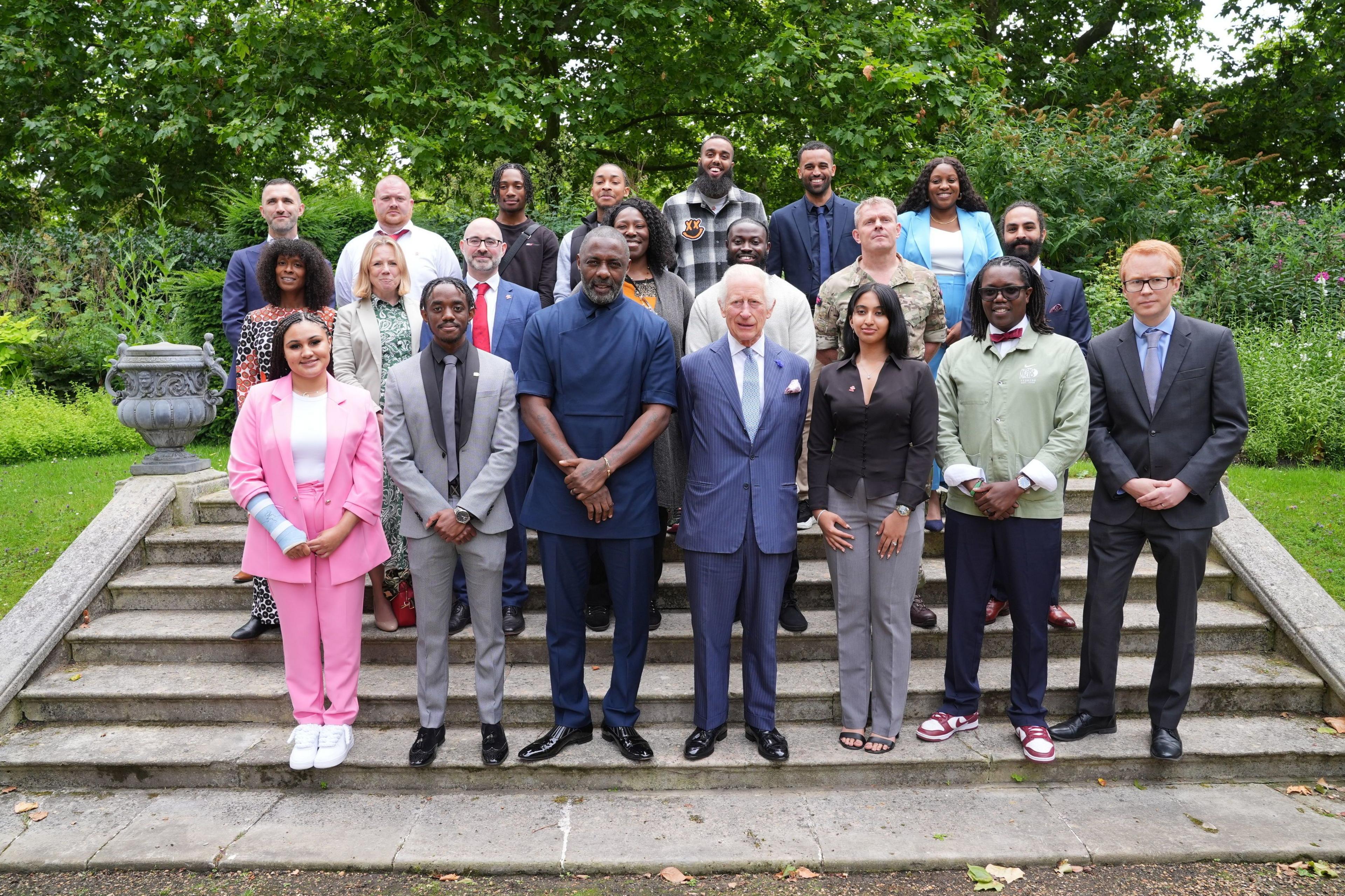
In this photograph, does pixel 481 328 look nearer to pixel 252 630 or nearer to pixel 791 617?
pixel 252 630

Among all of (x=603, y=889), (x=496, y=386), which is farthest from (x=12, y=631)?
(x=603, y=889)

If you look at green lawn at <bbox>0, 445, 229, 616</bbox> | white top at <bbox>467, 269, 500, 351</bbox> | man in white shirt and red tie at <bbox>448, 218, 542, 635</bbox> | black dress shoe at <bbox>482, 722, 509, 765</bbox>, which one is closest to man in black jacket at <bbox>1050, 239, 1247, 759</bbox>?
black dress shoe at <bbox>482, 722, 509, 765</bbox>

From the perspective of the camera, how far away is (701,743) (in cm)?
423

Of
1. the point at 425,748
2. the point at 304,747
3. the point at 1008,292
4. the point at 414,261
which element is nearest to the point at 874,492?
the point at 1008,292

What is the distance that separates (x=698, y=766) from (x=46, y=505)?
602 cm

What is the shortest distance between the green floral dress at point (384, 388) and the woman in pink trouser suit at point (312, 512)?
542mm

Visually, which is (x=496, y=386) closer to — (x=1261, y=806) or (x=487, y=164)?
(x=1261, y=806)

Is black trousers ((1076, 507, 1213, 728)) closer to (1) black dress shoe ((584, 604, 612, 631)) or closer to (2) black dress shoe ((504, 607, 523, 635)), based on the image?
(1) black dress shoe ((584, 604, 612, 631))

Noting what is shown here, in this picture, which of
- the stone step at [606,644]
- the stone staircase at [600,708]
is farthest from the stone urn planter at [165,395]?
the stone step at [606,644]

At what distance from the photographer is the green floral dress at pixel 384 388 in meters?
4.94

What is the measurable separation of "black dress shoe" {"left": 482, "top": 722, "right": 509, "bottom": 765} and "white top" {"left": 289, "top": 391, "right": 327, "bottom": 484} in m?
1.41

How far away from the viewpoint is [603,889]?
3.50m

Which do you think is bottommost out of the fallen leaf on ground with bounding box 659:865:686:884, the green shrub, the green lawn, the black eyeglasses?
the fallen leaf on ground with bounding box 659:865:686:884

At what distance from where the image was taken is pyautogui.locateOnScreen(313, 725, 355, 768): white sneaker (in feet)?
13.7
